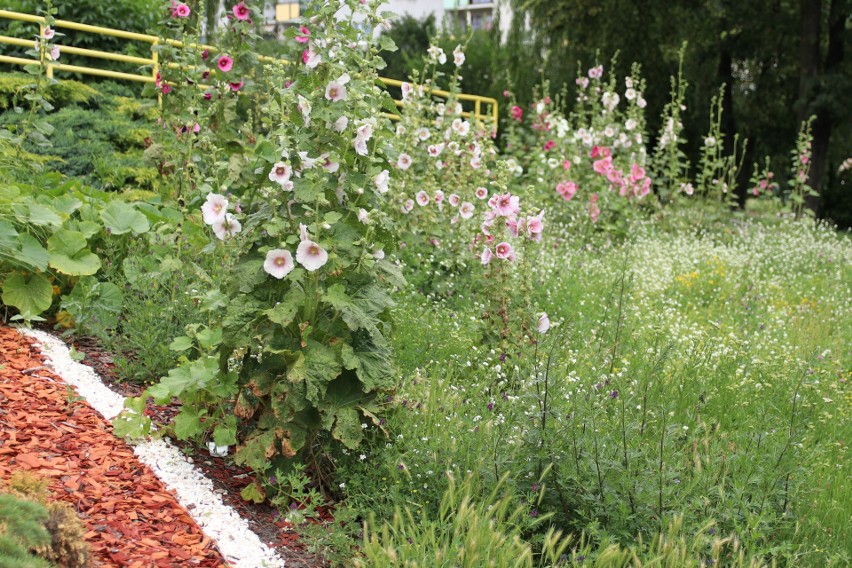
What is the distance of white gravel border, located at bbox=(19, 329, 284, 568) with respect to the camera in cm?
284

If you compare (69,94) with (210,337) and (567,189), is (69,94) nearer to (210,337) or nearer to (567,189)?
(567,189)

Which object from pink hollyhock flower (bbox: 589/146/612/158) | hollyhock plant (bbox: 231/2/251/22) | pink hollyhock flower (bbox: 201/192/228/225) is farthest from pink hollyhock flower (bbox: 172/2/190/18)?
pink hollyhock flower (bbox: 589/146/612/158)

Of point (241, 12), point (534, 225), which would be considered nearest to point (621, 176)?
point (534, 225)

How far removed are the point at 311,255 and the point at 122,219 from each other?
78.5 inches

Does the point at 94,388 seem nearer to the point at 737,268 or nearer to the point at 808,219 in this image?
the point at 737,268

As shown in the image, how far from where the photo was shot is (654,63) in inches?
605

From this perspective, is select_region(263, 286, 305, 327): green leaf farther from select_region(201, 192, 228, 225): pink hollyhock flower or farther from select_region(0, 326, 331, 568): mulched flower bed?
select_region(0, 326, 331, 568): mulched flower bed

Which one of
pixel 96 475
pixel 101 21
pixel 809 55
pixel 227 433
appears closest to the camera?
pixel 96 475

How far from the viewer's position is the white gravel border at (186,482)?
2844 mm

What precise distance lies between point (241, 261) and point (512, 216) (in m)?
1.90

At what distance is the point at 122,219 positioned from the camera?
15.1ft

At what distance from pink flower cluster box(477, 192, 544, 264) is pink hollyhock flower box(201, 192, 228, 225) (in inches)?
69.4

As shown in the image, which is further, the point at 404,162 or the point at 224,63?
the point at 404,162

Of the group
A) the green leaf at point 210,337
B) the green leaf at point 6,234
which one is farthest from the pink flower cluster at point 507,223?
the green leaf at point 6,234
